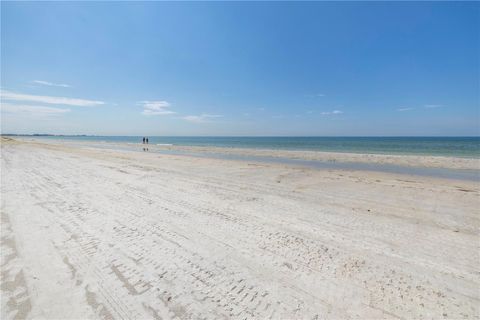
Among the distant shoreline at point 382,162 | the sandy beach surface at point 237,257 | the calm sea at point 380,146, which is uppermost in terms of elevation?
the calm sea at point 380,146

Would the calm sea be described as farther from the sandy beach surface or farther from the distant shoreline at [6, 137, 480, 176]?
the sandy beach surface

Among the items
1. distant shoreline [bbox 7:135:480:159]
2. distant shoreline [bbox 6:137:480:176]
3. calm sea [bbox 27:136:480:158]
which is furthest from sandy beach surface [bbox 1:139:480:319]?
calm sea [bbox 27:136:480:158]

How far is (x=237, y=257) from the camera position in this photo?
3895 mm

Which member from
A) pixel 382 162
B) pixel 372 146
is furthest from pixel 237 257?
pixel 372 146

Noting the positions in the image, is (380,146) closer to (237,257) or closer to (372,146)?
(372,146)

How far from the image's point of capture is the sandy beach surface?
278 centimetres

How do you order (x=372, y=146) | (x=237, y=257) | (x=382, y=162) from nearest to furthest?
1. (x=237, y=257)
2. (x=382, y=162)
3. (x=372, y=146)

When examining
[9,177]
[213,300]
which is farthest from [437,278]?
[9,177]

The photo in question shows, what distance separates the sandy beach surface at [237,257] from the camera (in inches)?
109

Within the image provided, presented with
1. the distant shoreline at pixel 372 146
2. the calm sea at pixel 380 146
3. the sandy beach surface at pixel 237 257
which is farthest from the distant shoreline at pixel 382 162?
the calm sea at pixel 380 146

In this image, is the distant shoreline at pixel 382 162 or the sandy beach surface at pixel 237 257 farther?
the distant shoreline at pixel 382 162

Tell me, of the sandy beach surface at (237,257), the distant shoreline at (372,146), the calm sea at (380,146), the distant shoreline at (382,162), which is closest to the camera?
the sandy beach surface at (237,257)

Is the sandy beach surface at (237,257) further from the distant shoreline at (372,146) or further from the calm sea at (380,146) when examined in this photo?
the calm sea at (380,146)

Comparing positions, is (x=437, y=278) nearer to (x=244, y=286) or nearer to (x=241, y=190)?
(x=244, y=286)
